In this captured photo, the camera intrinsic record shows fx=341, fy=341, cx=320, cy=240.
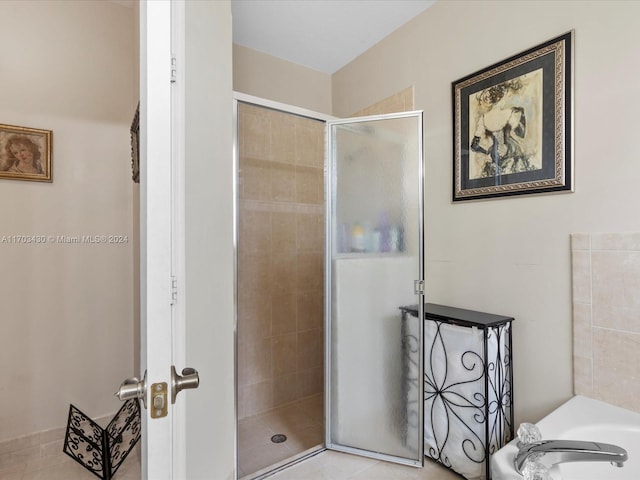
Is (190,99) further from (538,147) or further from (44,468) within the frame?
(44,468)

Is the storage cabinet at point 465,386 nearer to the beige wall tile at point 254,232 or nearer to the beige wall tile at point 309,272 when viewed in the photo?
the beige wall tile at point 309,272

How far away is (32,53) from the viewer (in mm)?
1944

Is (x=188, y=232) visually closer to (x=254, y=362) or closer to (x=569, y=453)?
(x=569, y=453)

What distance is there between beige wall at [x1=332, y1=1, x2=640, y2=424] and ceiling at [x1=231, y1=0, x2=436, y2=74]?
5.8 inches

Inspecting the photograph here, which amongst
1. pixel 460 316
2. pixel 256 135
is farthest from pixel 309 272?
pixel 460 316

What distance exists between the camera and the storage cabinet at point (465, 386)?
1567mm

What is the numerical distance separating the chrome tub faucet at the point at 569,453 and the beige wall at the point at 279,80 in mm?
2498

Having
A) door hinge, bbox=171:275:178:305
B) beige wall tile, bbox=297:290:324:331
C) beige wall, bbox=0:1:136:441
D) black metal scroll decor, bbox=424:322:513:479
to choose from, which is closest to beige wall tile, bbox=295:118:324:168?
beige wall tile, bbox=297:290:324:331

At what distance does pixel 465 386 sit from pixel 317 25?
7.57 ft

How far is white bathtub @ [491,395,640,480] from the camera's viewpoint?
41.8 inches

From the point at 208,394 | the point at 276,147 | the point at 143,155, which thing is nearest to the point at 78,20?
the point at 276,147

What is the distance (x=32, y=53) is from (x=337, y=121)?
1781 mm

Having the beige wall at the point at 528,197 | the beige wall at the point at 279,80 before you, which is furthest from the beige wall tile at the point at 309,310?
the beige wall at the point at 279,80

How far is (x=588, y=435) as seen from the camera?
3.92 ft
